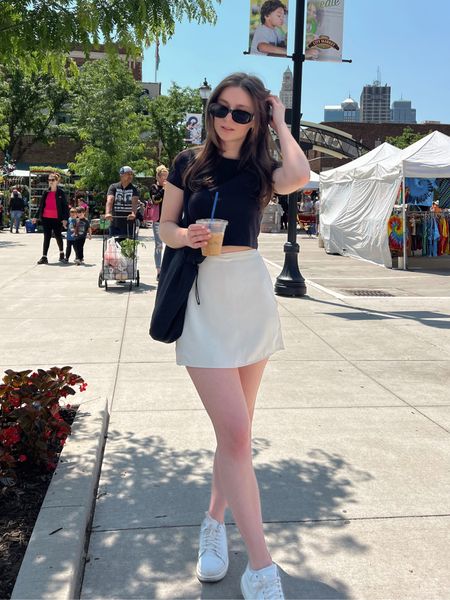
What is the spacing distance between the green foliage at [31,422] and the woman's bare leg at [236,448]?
1.33 metres

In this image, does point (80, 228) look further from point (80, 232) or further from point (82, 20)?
point (82, 20)

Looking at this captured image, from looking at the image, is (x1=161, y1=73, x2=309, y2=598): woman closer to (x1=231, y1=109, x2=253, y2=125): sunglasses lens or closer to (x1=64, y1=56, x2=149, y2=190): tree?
(x1=231, y1=109, x2=253, y2=125): sunglasses lens

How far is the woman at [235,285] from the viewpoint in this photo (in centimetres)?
261

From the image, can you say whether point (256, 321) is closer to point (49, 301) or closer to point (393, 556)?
point (393, 556)

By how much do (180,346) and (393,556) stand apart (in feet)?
4.54

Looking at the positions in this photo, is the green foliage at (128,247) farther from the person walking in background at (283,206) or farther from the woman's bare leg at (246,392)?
the person walking in background at (283,206)

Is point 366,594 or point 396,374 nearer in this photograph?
point 366,594

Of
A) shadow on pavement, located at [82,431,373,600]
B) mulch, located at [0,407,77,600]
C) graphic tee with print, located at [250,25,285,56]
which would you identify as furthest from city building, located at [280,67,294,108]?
mulch, located at [0,407,77,600]

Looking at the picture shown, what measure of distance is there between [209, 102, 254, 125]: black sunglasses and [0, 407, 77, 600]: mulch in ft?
6.61

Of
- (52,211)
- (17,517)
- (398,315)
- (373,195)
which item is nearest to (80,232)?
(52,211)

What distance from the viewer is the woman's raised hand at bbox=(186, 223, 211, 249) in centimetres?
251

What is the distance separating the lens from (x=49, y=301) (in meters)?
9.87

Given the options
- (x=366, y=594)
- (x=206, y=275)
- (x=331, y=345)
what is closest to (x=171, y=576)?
(x=366, y=594)

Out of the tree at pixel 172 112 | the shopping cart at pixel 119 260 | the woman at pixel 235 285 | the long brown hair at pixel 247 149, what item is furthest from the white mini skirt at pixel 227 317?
the tree at pixel 172 112
